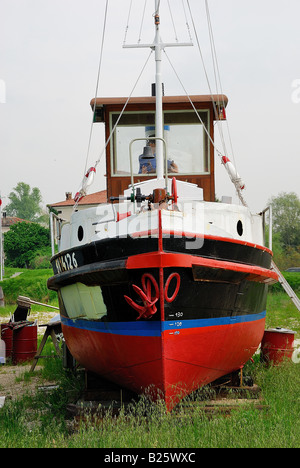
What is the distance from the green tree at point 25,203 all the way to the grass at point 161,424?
265 feet

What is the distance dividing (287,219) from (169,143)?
53.1 metres

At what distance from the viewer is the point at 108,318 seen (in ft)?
18.2

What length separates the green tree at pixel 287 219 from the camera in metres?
57.0

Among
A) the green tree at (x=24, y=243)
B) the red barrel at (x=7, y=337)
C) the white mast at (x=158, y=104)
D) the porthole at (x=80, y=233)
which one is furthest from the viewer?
the green tree at (x=24, y=243)

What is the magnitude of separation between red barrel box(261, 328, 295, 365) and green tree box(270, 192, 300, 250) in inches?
1923

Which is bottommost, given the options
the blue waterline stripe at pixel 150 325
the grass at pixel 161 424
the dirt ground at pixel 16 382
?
the dirt ground at pixel 16 382

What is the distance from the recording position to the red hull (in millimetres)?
5188

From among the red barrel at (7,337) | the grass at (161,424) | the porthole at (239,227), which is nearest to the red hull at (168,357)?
the grass at (161,424)

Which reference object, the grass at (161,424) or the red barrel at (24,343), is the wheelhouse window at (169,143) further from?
the red barrel at (24,343)

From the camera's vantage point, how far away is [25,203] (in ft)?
283

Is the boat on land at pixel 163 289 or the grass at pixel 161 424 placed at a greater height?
the boat on land at pixel 163 289

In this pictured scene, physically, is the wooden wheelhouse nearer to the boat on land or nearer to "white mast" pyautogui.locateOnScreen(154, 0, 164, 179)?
"white mast" pyautogui.locateOnScreen(154, 0, 164, 179)
